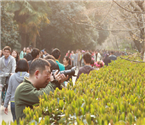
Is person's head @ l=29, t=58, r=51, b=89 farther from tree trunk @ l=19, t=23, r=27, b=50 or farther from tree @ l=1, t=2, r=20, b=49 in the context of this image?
tree trunk @ l=19, t=23, r=27, b=50

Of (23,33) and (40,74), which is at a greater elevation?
(23,33)

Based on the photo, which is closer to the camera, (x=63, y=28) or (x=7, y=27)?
(x=7, y=27)

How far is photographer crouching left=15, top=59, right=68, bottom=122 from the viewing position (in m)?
2.74

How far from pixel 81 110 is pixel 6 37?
19083 mm

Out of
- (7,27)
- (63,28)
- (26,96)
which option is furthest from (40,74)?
(63,28)

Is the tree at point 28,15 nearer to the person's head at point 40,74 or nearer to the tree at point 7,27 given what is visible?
the tree at point 7,27

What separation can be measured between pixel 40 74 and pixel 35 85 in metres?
0.16

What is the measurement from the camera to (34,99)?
8.95 ft

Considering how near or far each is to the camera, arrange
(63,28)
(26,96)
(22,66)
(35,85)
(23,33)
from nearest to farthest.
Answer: (26,96), (35,85), (22,66), (23,33), (63,28)

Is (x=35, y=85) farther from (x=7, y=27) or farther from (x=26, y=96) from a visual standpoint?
(x=7, y=27)

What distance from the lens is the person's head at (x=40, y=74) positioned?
9.49 feet

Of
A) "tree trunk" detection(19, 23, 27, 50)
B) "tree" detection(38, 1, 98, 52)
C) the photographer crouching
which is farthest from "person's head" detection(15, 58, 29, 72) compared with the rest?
"tree" detection(38, 1, 98, 52)

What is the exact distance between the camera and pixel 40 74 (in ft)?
9.59

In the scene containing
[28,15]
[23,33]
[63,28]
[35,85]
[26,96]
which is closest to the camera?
[26,96]
